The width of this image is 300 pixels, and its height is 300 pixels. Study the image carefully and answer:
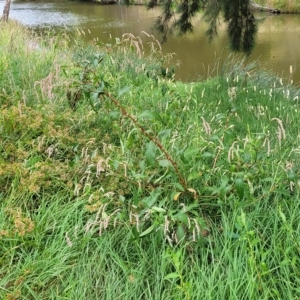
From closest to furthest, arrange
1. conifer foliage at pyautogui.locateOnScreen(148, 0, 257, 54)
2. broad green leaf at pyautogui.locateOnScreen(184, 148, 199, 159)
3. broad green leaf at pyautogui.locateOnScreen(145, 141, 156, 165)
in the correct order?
1. broad green leaf at pyautogui.locateOnScreen(145, 141, 156, 165)
2. broad green leaf at pyautogui.locateOnScreen(184, 148, 199, 159)
3. conifer foliage at pyautogui.locateOnScreen(148, 0, 257, 54)

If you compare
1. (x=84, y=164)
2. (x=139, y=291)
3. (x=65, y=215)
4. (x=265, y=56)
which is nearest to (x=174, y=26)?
(x=84, y=164)

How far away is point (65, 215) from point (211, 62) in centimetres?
842

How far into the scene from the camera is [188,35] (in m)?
10.2

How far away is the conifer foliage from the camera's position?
4375 mm

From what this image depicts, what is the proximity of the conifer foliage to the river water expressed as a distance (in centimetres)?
32

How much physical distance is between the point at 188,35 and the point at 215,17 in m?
5.96

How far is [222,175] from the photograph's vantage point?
1947mm

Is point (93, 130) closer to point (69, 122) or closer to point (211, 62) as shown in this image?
point (69, 122)

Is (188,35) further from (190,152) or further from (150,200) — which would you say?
(150,200)

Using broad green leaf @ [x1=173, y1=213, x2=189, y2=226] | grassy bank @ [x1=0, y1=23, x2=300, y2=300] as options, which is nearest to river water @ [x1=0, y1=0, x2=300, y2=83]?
grassy bank @ [x1=0, y1=23, x2=300, y2=300]

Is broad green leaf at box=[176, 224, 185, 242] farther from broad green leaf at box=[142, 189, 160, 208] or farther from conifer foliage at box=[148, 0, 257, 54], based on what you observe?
conifer foliage at box=[148, 0, 257, 54]

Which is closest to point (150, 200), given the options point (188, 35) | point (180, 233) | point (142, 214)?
point (142, 214)

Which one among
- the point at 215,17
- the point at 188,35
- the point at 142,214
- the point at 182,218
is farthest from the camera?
the point at 188,35

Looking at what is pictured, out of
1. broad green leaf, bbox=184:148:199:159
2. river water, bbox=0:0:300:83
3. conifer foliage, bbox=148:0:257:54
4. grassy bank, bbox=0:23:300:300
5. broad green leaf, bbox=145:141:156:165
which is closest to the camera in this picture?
grassy bank, bbox=0:23:300:300
